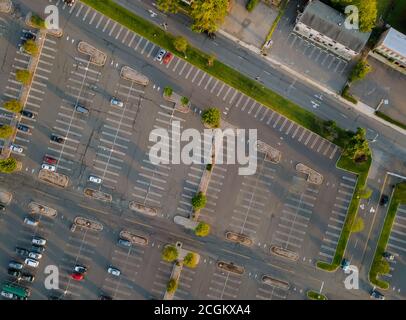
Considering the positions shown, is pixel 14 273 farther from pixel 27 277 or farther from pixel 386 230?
pixel 386 230

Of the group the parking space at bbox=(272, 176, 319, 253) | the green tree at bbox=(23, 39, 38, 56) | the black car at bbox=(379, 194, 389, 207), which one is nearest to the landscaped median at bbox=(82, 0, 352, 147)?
the parking space at bbox=(272, 176, 319, 253)

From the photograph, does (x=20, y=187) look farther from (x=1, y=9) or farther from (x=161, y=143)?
(x=1, y=9)

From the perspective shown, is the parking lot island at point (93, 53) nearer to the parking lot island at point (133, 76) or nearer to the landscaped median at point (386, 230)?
the parking lot island at point (133, 76)

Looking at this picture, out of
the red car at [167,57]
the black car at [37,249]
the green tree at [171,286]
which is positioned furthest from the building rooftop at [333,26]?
the black car at [37,249]

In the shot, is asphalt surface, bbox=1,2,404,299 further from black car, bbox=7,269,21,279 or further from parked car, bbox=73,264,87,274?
black car, bbox=7,269,21,279

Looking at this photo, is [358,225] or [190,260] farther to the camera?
[358,225]

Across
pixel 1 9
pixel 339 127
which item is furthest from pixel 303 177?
pixel 1 9

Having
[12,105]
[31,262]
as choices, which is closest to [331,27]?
[12,105]
